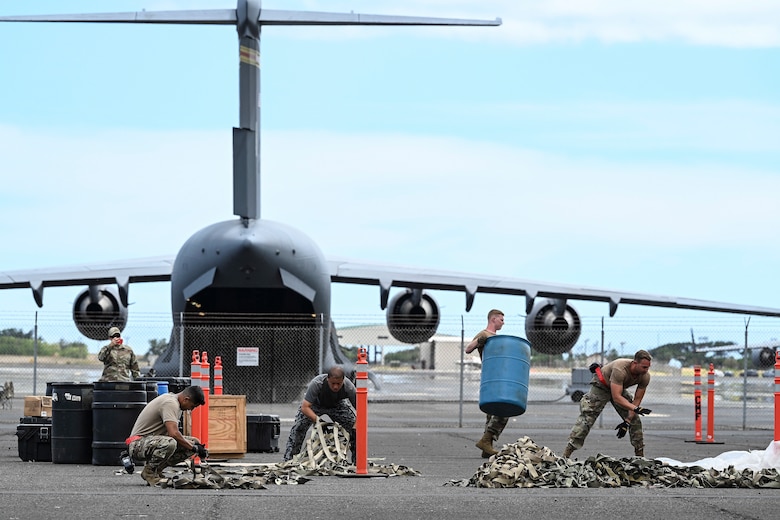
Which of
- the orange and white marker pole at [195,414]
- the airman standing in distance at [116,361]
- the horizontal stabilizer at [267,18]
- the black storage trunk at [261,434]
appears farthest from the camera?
the horizontal stabilizer at [267,18]

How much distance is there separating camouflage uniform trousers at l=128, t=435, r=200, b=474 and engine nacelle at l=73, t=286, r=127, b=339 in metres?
17.9

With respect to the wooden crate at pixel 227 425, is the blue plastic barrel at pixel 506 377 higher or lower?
higher

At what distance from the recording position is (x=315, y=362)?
25.2 m

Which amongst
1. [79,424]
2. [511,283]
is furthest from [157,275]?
[79,424]

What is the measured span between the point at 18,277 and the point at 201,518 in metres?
20.5

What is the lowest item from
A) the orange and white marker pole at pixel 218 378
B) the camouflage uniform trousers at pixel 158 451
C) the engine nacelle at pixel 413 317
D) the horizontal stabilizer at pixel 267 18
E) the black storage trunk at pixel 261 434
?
the black storage trunk at pixel 261 434

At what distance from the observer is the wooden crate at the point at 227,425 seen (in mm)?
12914

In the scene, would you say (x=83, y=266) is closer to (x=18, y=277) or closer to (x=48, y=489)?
(x=18, y=277)

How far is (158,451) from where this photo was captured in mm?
9688

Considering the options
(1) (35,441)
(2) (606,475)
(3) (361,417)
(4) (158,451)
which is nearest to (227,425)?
(1) (35,441)

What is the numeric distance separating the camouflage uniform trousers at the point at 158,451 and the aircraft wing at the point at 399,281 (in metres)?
16.2

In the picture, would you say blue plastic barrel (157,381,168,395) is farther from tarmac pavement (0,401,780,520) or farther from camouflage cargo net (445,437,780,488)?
camouflage cargo net (445,437,780,488)

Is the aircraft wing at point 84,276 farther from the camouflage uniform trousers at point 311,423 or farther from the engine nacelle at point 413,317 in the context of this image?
the camouflage uniform trousers at point 311,423

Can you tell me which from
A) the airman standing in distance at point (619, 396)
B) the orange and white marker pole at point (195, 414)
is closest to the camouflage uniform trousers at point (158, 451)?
the orange and white marker pole at point (195, 414)
